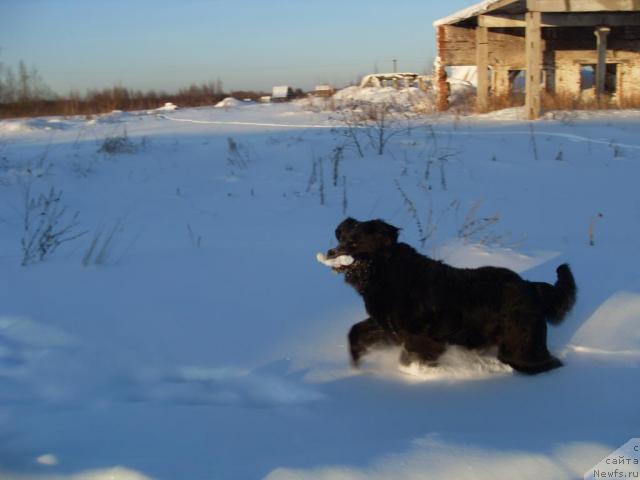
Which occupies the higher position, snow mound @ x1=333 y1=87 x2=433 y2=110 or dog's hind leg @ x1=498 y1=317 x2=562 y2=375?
snow mound @ x1=333 y1=87 x2=433 y2=110

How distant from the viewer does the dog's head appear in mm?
3739

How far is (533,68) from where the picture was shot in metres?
14.4

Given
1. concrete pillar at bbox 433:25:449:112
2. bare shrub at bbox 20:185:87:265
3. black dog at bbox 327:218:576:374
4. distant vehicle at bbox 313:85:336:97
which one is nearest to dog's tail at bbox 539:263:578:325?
black dog at bbox 327:218:576:374

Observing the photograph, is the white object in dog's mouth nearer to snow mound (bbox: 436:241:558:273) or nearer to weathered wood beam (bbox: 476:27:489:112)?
snow mound (bbox: 436:241:558:273)

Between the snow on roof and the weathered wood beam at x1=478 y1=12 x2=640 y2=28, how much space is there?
18.1 inches

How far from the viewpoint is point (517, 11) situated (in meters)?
16.8

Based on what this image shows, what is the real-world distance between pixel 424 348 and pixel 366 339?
38 centimetres

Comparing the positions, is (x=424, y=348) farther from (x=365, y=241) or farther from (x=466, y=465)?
(x=466, y=465)

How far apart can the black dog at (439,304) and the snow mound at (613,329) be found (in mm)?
307

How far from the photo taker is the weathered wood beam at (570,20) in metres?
16.8

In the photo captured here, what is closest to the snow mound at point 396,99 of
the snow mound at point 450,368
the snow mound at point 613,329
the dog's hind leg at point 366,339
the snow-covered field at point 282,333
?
the snow-covered field at point 282,333

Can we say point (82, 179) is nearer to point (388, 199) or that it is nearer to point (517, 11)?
point (388, 199)

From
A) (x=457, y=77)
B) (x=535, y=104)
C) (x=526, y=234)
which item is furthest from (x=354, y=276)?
(x=457, y=77)

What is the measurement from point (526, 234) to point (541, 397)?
3519mm
